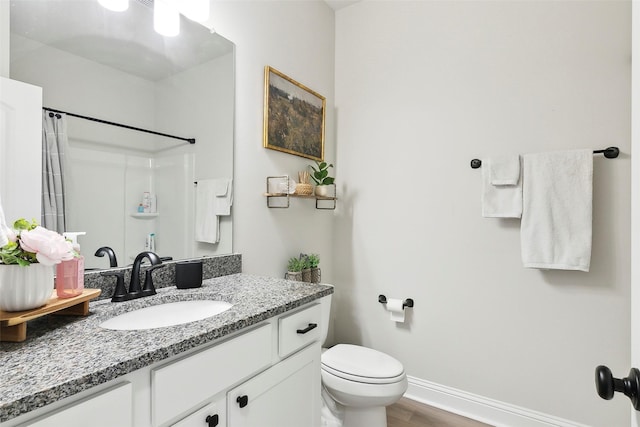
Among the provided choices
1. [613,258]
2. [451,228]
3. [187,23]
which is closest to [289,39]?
[187,23]

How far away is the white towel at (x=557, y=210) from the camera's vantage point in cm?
154

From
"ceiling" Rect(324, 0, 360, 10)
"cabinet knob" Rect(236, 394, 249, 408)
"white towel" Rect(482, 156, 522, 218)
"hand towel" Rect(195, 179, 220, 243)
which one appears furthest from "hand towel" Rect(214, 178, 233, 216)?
"ceiling" Rect(324, 0, 360, 10)

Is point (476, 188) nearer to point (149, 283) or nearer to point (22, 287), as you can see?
point (149, 283)

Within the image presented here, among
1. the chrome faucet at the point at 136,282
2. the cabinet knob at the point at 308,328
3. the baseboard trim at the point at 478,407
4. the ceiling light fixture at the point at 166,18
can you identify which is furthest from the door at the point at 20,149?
the baseboard trim at the point at 478,407

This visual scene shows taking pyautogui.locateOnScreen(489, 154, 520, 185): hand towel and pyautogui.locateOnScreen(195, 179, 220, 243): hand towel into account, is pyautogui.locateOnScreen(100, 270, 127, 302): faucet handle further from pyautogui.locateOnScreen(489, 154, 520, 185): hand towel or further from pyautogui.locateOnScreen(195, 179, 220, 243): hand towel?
pyautogui.locateOnScreen(489, 154, 520, 185): hand towel

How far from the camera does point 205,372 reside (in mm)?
805

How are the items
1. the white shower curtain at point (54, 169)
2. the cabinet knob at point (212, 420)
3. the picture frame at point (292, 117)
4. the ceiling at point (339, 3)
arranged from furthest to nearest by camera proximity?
1. the ceiling at point (339, 3)
2. the picture frame at point (292, 117)
3. the white shower curtain at point (54, 169)
4. the cabinet knob at point (212, 420)

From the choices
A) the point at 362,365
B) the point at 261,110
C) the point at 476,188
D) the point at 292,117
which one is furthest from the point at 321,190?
the point at 362,365

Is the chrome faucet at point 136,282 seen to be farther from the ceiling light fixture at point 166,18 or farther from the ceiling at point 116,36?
the ceiling light fixture at point 166,18

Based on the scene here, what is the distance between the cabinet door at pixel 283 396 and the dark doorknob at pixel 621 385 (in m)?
0.81

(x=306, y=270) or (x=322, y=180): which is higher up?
(x=322, y=180)

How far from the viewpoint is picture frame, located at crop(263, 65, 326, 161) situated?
1.81m

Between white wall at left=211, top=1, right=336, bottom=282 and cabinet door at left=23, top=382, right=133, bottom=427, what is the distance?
1004mm

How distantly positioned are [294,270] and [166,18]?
1.39m
